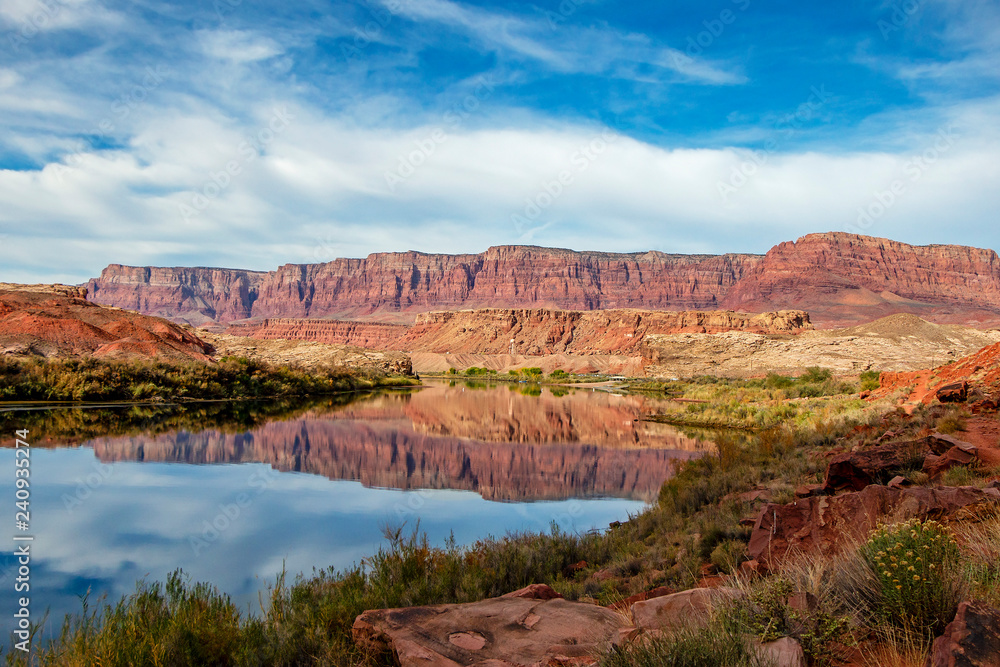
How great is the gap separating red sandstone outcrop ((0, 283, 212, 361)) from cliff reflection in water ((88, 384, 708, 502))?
14339 mm

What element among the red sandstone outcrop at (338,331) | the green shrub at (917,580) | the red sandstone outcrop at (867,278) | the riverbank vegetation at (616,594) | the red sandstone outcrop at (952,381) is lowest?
the red sandstone outcrop at (338,331)

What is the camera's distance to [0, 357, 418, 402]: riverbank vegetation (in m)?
23.8

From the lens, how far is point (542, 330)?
13400 cm

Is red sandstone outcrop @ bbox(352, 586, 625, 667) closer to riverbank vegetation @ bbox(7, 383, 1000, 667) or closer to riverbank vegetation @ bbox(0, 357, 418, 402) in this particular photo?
riverbank vegetation @ bbox(7, 383, 1000, 667)

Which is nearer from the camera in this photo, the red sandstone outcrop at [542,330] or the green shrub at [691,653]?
the green shrub at [691,653]

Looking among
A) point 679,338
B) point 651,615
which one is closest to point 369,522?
point 651,615

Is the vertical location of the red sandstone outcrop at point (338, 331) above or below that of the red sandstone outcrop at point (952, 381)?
below

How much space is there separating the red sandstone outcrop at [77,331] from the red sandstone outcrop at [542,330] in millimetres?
83671

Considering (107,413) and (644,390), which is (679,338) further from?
(107,413)

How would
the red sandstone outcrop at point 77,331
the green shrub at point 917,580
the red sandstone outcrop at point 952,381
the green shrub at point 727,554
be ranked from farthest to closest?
the red sandstone outcrop at point 77,331 → the red sandstone outcrop at point 952,381 → the green shrub at point 727,554 → the green shrub at point 917,580

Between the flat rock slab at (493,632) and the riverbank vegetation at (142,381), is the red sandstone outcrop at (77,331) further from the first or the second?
the flat rock slab at (493,632)

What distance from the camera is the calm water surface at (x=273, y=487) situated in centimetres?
784

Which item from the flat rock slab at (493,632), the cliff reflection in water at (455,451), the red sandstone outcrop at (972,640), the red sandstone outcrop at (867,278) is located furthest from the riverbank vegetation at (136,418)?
the red sandstone outcrop at (867,278)

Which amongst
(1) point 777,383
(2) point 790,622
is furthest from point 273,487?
(1) point 777,383
